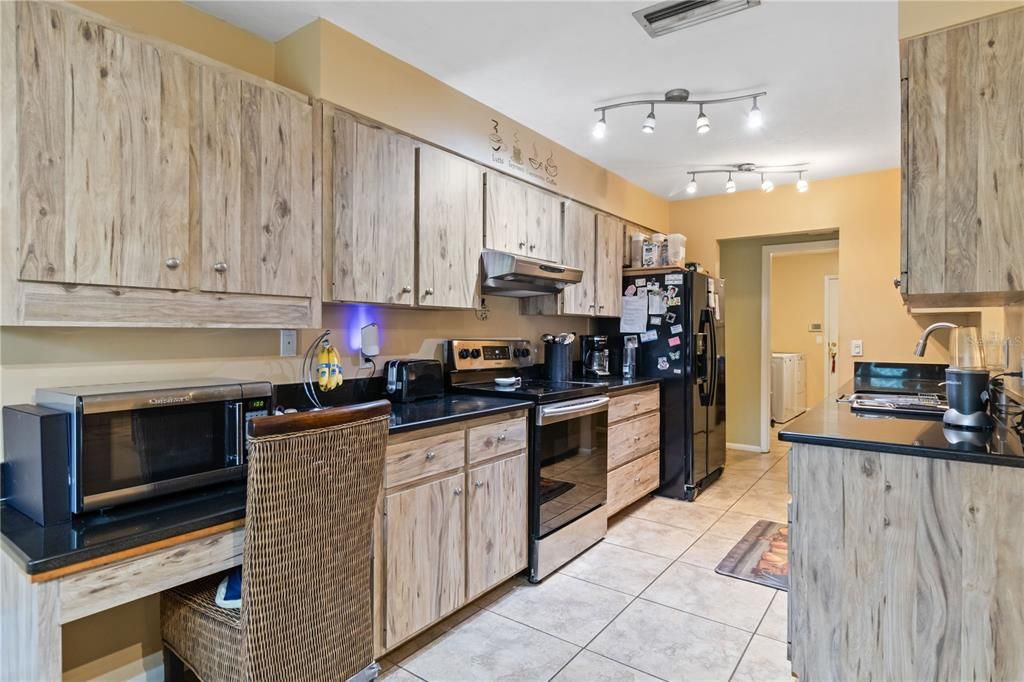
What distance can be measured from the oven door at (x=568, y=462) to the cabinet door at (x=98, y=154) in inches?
70.8

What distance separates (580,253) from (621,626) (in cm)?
241

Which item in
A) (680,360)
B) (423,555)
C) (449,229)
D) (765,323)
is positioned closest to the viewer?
(423,555)

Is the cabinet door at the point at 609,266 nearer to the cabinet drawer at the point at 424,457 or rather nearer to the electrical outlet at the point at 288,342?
the cabinet drawer at the point at 424,457

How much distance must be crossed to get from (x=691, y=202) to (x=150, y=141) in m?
4.56

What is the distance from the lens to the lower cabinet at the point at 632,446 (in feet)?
11.5

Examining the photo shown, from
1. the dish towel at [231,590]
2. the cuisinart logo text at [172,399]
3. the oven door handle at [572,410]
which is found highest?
the cuisinart logo text at [172,399]

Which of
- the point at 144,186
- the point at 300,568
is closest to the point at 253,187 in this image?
the point at 144,186

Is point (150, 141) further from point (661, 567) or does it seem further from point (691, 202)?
point (691, 202)

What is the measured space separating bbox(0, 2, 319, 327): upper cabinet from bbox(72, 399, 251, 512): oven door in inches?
12.1

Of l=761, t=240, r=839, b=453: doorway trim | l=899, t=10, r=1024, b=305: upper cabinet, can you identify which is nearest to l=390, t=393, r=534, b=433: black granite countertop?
l=899, t=10, r=1024, b=305: upper cabinet

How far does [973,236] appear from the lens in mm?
1700

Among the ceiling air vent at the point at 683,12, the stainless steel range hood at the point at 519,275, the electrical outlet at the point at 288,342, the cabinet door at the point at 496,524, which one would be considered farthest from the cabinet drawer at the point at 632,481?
the ceiling air vent at the point at 683,12

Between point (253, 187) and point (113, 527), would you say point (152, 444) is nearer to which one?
point (113, 527)

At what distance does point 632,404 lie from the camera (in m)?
3.73
